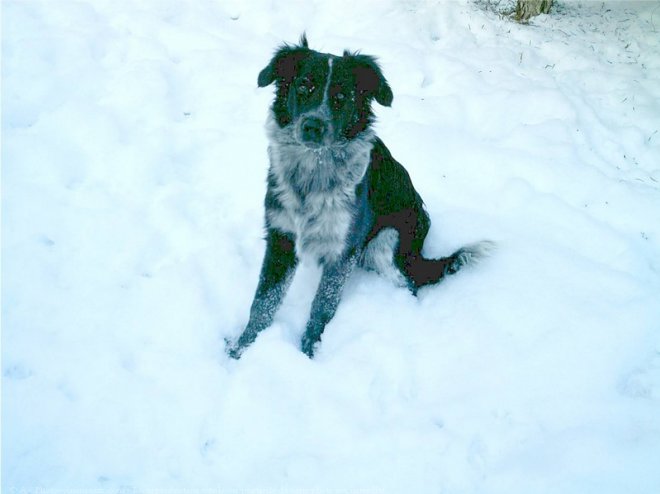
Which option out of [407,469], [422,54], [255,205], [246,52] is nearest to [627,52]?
[422,54]

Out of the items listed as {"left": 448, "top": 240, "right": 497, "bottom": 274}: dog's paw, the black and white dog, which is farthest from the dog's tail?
the black and white dog

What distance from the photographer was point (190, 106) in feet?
14.3

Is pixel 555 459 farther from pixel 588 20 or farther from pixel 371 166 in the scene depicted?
pixel 588 20

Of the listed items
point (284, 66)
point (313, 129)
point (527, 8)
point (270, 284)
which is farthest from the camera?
point (527, 8)

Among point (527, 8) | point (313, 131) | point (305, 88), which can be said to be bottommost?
point (313, 131)

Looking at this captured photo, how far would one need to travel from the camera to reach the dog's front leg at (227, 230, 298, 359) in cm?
271

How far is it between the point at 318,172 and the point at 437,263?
1077 mm

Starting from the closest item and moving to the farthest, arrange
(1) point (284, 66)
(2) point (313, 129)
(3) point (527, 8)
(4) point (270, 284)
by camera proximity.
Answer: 1. (2) point (313, 129)
2. (1) point (284, 66)
3. (4) point (270, 284)
4. (3) point (527, 8)

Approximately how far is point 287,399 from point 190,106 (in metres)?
3.22

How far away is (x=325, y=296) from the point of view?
110 inches

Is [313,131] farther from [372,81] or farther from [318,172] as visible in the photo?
[372,81]

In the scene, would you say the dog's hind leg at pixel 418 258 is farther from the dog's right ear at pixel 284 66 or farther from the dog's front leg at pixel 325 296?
the dog's right ear at pixel 284 66

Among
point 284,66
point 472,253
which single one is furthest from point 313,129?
point 472,253

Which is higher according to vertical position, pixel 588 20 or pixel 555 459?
pixel 588 20
